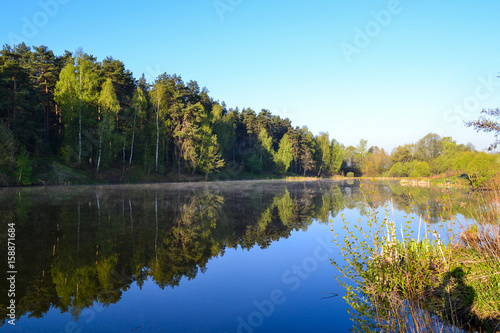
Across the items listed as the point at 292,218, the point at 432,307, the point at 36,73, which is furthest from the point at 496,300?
the point at 36,73

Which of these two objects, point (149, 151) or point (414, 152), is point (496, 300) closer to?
point (149, 151)

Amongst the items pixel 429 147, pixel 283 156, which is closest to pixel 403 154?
pixel 429 147

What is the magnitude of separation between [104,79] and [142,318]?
4738cm

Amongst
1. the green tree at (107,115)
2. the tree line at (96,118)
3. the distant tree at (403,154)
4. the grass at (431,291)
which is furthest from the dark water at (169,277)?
the distant tree at (403,154)

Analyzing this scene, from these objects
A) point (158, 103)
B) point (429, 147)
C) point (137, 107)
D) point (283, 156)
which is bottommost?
point (283, 156)

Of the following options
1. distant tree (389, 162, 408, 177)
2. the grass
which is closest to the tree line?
the grass

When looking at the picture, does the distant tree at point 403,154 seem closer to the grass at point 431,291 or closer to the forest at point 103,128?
the forest at point 103,128

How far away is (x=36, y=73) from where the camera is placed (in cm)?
4481

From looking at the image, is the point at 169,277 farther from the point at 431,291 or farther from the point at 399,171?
the point at 399,171

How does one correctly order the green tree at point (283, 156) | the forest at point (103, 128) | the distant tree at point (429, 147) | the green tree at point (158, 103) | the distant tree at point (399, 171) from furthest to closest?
the distant tree at point (429, 147)
the distant tree at point (399, 171)
the green tree at point (283, 156)
the green tree at point (158, 103)
the forest at point (103, 128)

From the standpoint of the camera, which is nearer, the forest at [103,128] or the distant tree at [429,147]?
the forest at [103,128]

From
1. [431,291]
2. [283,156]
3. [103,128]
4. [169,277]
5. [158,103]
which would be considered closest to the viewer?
[431,291]

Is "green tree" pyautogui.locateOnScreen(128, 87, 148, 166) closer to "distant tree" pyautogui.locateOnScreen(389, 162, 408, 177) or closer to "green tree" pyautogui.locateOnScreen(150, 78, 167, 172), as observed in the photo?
"green tree" pyautogui.locateOnScreen(150, 78, 167, 172)

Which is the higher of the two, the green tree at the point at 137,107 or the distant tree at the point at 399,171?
A: the green tree at the point at 137,107
